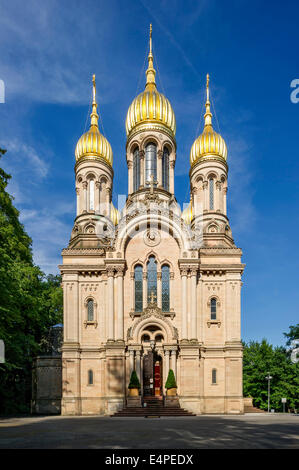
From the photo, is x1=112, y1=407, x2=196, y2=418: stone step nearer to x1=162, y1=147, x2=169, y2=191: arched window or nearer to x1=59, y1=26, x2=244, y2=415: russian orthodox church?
x1=59, y1=26, x2=244, y2=415: russian orthodox church

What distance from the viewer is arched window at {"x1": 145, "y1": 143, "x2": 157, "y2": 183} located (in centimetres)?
4072

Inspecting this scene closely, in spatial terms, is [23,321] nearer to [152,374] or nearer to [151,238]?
[152,374]

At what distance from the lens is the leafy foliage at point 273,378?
47031 millimetres

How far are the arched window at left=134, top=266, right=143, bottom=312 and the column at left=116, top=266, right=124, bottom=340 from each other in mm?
1271

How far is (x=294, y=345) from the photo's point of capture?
168 feet

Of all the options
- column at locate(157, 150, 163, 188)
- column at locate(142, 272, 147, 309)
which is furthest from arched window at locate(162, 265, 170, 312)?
column at locate(157, 150, 163, 188)

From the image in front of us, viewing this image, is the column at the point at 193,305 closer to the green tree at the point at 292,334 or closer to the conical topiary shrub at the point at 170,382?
the conical topiary shrub at the point at 170,382

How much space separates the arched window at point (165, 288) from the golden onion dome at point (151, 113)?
47.3ft

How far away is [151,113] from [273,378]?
30.7 meters

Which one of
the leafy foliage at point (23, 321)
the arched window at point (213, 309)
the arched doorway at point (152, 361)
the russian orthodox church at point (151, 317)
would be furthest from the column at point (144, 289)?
the leafy foliage at point (23, 321)

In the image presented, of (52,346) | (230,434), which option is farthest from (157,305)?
(230,434)
